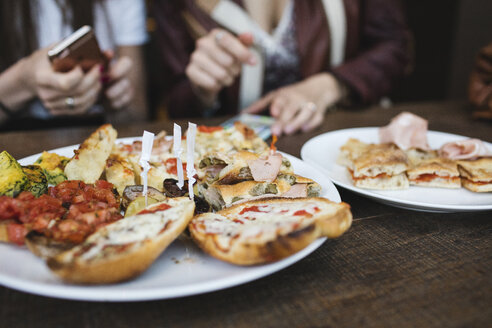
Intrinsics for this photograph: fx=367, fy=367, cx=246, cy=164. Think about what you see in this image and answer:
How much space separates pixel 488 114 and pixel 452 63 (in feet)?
12.3

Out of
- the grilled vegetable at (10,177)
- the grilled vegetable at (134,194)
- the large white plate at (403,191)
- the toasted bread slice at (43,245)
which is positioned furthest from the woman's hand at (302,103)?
the toasted bread slice at (43,245)

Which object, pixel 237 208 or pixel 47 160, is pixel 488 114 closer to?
pixel 237 208

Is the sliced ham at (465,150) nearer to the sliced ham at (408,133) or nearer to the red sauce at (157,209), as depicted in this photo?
the sliced ham at (408,133)

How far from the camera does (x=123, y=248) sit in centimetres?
81

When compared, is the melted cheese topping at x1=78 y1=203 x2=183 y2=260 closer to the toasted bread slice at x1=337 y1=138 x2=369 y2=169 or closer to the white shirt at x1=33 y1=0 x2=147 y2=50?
the toasted bread slice at x1=337 y1=138 x2=369 y2=169

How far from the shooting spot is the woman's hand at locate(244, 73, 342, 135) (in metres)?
2.22

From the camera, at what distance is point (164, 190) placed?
1.27 meters

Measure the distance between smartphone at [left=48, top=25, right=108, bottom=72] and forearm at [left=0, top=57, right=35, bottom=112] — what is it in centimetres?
46

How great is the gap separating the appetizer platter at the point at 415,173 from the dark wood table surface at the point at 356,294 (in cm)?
9

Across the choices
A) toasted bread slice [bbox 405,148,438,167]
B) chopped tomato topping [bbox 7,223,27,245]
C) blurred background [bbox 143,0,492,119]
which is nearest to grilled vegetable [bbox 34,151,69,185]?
chopped tomato topping [bbox 7,223,27,245]

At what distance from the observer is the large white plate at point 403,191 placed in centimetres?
117

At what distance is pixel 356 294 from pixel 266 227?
0.85 ft

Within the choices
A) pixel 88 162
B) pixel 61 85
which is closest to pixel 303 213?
pixel 88 162

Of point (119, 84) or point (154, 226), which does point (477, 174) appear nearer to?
point (154, 226)
